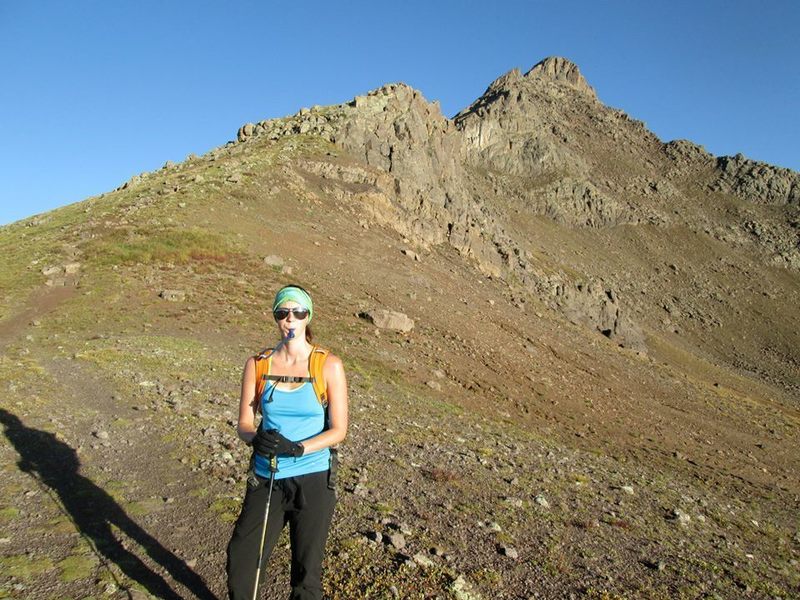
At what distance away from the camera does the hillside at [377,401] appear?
22.5 ft

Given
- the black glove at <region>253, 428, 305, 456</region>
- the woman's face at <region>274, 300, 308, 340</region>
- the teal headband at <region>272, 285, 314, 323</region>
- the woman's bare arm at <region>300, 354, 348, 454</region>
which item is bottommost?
the black glove at <region>253, 428, 305, 456</region>

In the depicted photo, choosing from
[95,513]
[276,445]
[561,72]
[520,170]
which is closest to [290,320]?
[276,445]

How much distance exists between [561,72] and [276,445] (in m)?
194

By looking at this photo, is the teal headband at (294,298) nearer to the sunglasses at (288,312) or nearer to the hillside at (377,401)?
the sunglasses at (288,312)

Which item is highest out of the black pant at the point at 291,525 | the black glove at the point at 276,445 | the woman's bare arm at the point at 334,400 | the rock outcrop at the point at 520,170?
the rock outcrop at the point at 520,170

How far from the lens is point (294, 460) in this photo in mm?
4293

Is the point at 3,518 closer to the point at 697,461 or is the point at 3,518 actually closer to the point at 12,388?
the point at 12,388

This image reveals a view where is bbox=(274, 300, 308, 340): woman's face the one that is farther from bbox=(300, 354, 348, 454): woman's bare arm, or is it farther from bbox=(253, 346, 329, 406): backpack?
bbox=(300, 354, 348, 454): woman's bare arm

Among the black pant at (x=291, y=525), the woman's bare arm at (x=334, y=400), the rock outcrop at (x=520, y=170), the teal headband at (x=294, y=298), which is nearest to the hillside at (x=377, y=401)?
the rock outcrop at (x=520, y=170)

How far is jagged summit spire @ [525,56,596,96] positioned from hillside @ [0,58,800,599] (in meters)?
125

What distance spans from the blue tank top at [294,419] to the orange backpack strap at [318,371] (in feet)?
0.14

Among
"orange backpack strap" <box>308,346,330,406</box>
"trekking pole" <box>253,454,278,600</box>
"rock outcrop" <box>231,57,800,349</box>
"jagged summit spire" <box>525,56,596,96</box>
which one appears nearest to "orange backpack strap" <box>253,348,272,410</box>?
"orange backpack strap" <box>308,346,330,406</box>

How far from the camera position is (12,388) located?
12.8 m

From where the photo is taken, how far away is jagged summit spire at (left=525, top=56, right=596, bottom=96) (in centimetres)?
17325
